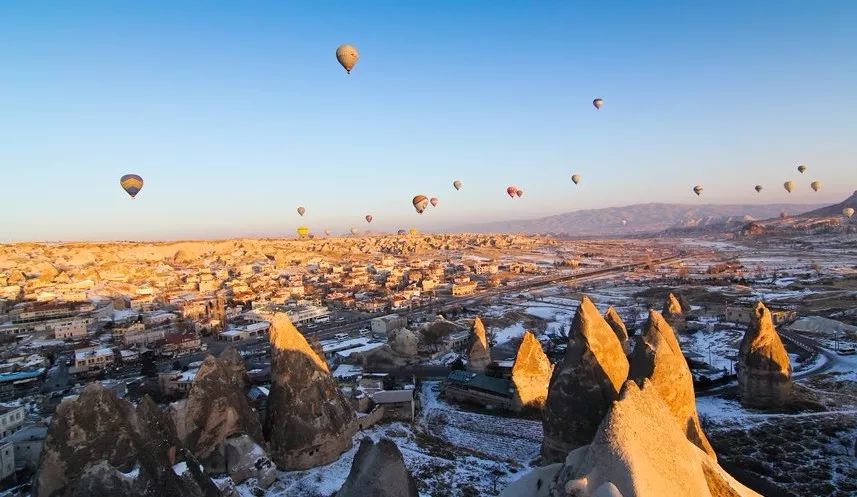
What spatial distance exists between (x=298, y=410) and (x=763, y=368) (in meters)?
17.7

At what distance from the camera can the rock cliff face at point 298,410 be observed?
16.2m

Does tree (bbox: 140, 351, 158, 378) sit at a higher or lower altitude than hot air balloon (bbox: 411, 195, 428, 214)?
lower

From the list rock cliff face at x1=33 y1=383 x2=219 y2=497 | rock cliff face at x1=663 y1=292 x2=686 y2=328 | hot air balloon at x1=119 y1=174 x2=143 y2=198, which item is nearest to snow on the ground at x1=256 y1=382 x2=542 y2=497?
rock cliff face at x1=33 y1=383 x2=219 y2=497

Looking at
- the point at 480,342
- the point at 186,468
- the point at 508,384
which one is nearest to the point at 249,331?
the point at 480,342

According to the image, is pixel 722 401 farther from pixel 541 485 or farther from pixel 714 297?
pixel 714 297

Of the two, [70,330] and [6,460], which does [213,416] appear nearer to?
[6,460]

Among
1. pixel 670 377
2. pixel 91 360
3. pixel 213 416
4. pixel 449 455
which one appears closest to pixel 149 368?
pixel 91 360

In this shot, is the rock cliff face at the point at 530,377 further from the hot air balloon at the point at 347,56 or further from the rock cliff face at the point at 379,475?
the hot air balloon at the point at 347,56

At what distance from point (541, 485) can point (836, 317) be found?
40949mm

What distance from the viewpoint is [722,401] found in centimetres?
2219

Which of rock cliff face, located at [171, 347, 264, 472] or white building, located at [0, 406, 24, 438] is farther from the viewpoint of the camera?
white building, located at [0, 406, 24, 438]

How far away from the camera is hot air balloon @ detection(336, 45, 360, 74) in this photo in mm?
36281

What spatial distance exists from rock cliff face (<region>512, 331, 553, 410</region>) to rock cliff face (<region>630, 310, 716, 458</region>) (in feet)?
22.4

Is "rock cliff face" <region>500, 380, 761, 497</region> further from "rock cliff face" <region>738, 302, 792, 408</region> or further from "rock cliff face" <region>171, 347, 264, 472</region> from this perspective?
"rock cliff face" <region>738, 302, 792, 408</region>
